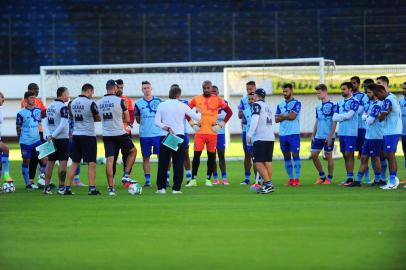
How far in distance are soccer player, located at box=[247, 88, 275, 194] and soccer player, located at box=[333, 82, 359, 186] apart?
232 centimetres

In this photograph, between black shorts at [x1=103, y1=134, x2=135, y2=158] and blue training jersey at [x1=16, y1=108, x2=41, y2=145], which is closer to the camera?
black shorts at [x1=103, y1=134, x2=135, y2=158]

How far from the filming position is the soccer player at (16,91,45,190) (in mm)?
17594

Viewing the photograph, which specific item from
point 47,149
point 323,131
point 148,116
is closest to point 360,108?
point 323,131

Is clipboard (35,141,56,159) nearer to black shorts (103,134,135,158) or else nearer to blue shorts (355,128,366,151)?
black shorts (103,134,135,158)

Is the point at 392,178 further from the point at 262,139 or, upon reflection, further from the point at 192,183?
the point at 192,183

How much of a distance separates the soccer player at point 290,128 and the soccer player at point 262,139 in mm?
2108

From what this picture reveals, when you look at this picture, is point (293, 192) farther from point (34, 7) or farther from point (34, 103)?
point (34, 7)

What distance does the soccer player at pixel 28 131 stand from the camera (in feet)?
57.7

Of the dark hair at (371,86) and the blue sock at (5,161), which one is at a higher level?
the dark hair at (371,86)

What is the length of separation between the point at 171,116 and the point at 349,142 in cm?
387

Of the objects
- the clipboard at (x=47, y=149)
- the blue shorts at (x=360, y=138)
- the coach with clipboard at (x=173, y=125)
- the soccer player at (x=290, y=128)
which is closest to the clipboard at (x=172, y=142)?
the coach with clipboard at (x=173, y=125)

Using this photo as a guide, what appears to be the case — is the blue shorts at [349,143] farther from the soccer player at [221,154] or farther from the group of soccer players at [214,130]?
the soccer player at [221,154]

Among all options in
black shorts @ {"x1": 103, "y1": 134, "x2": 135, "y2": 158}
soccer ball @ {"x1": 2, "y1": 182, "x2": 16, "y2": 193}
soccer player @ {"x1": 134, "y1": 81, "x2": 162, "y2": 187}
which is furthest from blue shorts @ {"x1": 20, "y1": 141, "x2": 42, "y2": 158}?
black shorts @ {"x1": 103, "y1": 134, "x2": 135, "y2": 158}

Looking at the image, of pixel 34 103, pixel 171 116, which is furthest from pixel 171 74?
pixel 171 116
